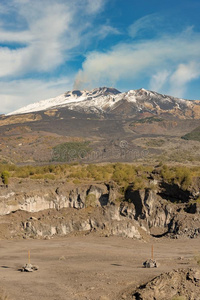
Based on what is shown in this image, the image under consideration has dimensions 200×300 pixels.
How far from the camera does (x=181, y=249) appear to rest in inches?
1474

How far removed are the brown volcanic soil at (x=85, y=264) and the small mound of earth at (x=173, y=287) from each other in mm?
1212

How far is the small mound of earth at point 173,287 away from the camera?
20.7 meters

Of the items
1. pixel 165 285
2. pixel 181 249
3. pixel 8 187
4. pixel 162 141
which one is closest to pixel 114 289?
pixel 165 285

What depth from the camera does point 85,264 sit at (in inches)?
1186

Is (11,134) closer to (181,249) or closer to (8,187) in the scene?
(8,187)

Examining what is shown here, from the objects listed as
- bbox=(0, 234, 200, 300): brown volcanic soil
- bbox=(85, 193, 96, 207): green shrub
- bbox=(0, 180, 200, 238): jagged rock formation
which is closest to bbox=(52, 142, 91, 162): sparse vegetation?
bbox=(0, 180, 200, 238): jagged rock formation

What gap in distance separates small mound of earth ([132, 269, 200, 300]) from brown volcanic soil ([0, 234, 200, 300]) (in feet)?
3.98

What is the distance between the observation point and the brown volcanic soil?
899 inches

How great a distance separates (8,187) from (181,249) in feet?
69.8

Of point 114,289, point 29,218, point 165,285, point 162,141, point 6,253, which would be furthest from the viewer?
point 162,141

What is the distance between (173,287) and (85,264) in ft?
34.1

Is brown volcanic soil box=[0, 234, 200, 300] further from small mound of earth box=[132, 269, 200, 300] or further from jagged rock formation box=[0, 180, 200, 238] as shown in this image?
jagged rock formation box=[0, 180, 200, 238]

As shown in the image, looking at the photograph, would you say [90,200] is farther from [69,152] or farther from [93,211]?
[69,152]

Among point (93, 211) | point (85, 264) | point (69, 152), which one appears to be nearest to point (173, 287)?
point (85, 264)
